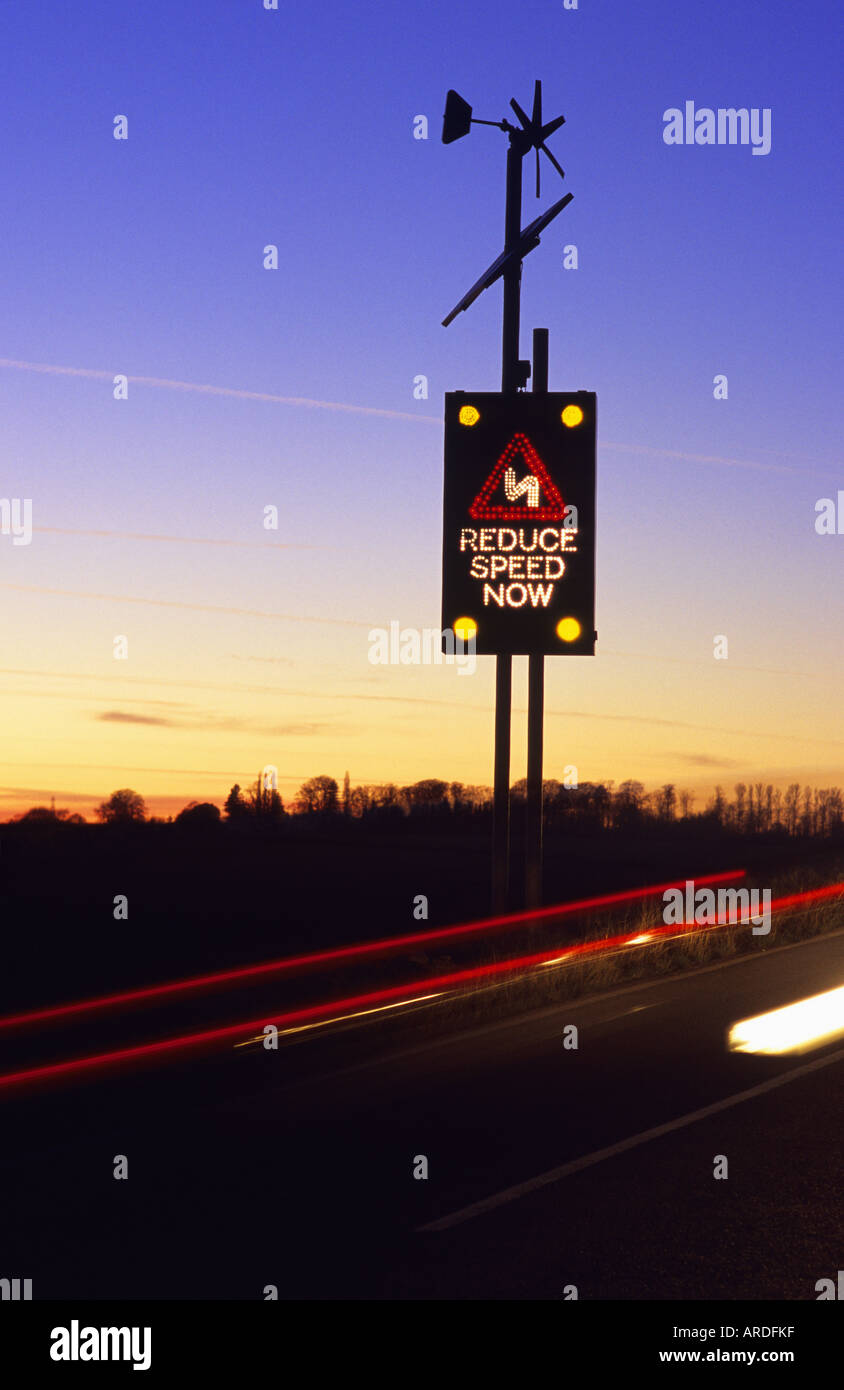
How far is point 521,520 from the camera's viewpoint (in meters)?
13.6

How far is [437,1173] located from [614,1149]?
1122mm

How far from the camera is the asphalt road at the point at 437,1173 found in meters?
5.61

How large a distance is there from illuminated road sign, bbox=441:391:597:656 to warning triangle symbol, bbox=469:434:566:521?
0.03ft

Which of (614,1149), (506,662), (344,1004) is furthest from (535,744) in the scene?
(614,1149)

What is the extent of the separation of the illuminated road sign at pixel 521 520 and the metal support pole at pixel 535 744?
2746 mm

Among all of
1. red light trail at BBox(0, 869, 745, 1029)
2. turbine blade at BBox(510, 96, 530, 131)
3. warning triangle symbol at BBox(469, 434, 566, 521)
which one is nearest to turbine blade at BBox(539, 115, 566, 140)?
turbine blade at BBox(510, 96, 530, 131)

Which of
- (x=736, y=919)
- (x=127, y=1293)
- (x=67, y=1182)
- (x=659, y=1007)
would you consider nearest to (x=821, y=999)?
(x=659, y=1007)

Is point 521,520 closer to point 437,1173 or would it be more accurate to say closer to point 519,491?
point 519,491

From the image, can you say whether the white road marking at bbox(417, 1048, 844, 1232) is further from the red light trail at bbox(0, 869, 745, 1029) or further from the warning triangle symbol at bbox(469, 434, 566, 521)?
the warning triangle symbol at bbox(469, 434, 566, 521)

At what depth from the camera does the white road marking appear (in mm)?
6418

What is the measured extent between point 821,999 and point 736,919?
735cm

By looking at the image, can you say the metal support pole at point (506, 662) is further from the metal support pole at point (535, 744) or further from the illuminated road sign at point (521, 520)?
the illuminated road sign at point (521, 520)

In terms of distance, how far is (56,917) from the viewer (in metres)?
24.0
